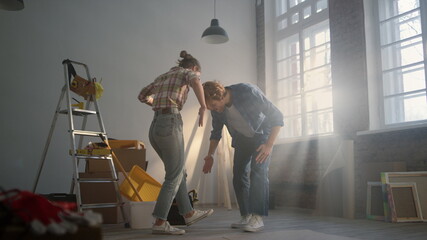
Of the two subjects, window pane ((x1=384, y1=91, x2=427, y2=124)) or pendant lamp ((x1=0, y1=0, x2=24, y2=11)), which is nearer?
pendant lamp ((x1=0, y1=0, x2=24, y2=11))

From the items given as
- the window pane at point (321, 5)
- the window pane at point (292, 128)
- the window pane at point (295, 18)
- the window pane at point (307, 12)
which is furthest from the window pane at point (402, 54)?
the window pane at point (295, 18)

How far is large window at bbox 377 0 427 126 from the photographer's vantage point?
441cm

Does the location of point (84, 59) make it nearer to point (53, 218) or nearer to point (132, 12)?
point (132, 12)

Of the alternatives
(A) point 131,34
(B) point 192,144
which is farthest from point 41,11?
(B) point 192,144

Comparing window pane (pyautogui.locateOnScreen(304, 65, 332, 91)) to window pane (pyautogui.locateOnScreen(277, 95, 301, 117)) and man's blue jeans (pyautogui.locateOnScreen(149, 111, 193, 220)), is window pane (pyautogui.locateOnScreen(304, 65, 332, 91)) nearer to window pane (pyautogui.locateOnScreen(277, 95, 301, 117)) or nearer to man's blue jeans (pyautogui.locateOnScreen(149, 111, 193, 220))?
window pane (pyautogui.locateOnScreen(277, 95, 301, 117))

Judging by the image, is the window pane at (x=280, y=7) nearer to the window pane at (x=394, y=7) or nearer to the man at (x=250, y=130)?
the window pane at (x=394, y=7)

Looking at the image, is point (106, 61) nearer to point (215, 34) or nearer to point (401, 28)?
point (215, 34)

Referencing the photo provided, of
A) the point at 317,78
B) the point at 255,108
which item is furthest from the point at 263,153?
the point at 317,78

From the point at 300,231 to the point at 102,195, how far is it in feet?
6.21

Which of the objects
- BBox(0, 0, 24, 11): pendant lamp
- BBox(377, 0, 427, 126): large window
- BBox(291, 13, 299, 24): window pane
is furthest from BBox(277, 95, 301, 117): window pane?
BBox(0, 0, 24, 11): pendant lamp

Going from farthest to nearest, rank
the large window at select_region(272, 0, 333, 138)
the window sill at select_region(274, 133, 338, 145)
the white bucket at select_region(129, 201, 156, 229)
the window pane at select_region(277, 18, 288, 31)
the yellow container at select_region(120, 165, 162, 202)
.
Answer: the window pane at select_region(277, 18, 288, 31)
the large window at select_region(272, 0, 333, 138)
the window sill at select_region(274, 133, 338, 145)
the yellow container at select_region(120, 165, 162, 202)
the white bucket at select_region(129, 201, 156, 229)

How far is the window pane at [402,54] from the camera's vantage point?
446 centimetres

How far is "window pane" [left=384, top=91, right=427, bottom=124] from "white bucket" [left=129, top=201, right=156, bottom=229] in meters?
3.04

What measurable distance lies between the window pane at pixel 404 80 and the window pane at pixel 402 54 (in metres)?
0.09
